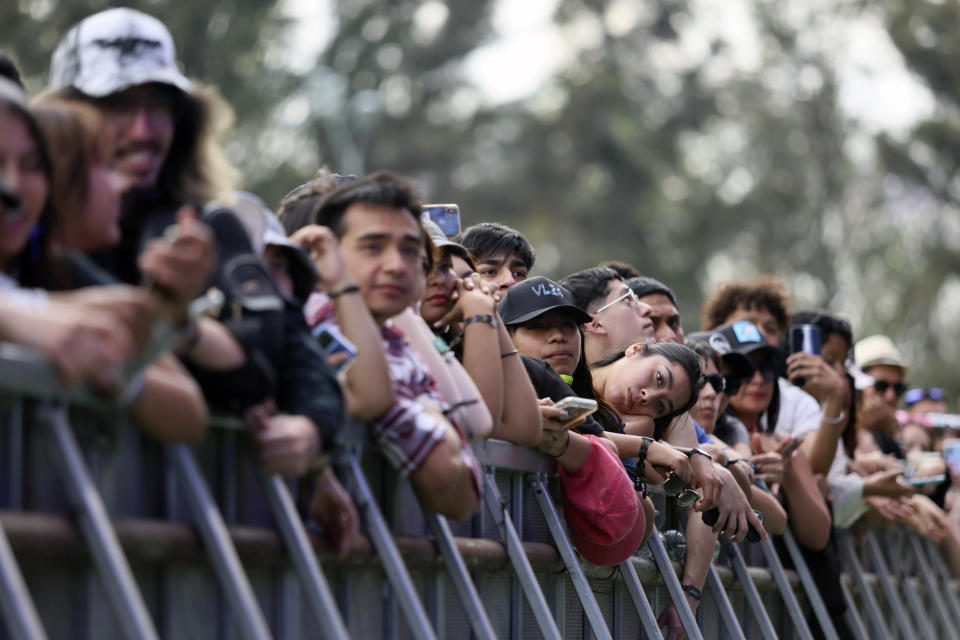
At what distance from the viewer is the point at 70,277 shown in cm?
392

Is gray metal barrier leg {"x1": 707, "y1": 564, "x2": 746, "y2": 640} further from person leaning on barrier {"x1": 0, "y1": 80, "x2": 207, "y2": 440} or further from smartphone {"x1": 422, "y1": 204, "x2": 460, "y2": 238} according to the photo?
person leaning on barrier {"x1": 0, "y1": 80, "x2": 207, "y2": 440}

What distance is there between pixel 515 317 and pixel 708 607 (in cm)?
195

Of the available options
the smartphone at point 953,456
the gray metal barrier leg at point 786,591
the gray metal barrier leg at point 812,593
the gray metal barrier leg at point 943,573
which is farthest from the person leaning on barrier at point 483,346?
the smartphone at point 953,456

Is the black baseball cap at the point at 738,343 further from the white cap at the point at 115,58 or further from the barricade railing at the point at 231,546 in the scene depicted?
the white cap at the point at 115,58

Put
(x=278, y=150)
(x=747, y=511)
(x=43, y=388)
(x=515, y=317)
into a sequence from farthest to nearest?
1. (x=278, y=150)
2. (x=747, y=511)
3. (x=515, y=317)
4. (x=43, y=388)

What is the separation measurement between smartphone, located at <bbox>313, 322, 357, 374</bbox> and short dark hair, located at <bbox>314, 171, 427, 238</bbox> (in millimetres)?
545

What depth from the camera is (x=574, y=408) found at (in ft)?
19.9

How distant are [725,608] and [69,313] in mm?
4901

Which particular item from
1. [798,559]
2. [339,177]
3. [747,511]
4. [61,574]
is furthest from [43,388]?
[798,559]

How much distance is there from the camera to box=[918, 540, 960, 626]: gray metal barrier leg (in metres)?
12.4

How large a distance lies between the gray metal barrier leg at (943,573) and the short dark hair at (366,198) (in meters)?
8.06

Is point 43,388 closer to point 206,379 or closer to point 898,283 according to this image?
point 206,379

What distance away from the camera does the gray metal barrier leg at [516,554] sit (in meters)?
5.79

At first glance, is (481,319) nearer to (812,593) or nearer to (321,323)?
(321,323)
